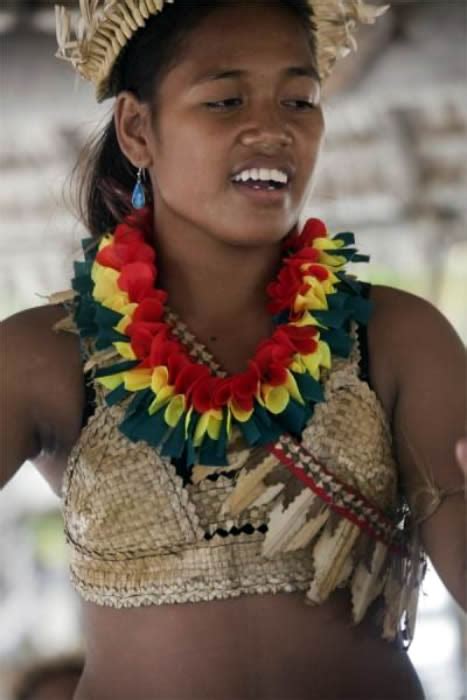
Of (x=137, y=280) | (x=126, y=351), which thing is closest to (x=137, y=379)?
(x=126, y=351)

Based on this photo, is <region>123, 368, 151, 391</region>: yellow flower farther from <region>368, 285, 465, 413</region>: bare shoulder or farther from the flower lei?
<region>368, 285, 465, 413</region>: bare shoulder

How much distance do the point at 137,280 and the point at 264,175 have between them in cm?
24

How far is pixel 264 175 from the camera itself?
4.86 ft

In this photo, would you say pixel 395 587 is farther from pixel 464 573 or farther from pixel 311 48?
pixel 311 48

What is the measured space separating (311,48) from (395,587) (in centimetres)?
75

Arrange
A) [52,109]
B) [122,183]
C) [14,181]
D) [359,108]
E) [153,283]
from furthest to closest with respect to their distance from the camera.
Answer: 1. [14,181]
2. [359,108]
3. [52,109]
4. [122,183]
5. [153,283]

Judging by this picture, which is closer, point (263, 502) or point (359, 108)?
point (263, 502)

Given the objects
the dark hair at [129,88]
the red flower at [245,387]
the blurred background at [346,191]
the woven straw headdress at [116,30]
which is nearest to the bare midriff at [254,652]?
the blurred background at [346,191]

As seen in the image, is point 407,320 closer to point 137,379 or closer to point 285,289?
point 285,289

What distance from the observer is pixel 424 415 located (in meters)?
1.51

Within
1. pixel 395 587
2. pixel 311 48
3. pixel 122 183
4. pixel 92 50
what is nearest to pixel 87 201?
pixel 122 183

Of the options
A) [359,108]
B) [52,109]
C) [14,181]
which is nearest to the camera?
[52,109]

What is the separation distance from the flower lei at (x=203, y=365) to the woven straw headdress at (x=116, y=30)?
26 centimetres

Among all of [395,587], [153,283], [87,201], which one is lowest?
[395,587]
